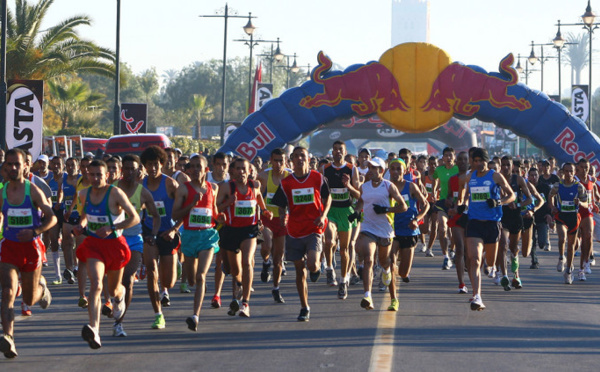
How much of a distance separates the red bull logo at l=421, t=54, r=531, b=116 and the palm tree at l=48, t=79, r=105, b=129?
110ft

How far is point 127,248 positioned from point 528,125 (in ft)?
65.9

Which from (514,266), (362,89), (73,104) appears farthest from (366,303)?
(73,104)

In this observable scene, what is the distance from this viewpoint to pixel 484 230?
12453 millimetres

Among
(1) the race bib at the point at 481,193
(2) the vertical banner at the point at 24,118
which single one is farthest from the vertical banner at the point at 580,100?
(1) the race bib at the point at 481,193

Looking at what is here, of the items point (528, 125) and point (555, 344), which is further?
point (528, 125)

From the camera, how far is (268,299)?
13102 mm

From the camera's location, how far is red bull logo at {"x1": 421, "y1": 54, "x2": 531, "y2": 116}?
27.7 metres

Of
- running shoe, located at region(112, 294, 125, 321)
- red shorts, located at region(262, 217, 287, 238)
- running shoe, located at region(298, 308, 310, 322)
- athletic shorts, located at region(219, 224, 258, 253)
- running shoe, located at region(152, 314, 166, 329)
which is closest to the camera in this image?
running shoe, located at region(112, 294, 125, 321)

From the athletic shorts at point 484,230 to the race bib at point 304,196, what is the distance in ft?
7.15

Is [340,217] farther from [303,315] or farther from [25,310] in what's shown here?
[25,310]

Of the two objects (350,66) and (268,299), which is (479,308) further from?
(350,66)

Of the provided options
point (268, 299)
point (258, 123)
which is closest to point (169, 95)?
point (258, 123)

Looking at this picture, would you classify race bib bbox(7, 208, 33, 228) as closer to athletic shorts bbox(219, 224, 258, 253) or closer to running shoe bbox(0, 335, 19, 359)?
running shoe bbox(0, 335, 19, 359)

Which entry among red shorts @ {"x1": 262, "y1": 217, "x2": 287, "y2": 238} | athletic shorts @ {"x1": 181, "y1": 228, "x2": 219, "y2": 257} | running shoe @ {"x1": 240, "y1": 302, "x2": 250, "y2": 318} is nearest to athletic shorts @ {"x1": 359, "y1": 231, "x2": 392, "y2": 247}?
running shoe @ {"x1": 240, "y1": 302, "x2": 250, "y2": 318}
